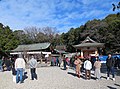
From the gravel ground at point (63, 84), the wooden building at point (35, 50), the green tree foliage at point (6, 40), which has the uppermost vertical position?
the green tree foliage at point (6, 40)

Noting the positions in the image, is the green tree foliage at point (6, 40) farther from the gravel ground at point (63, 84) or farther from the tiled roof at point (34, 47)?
the gravel ground at point (63, 84)

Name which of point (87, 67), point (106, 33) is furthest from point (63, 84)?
point (106, 33)

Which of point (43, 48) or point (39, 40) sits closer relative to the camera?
point (43, 48)

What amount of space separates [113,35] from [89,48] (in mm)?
6781

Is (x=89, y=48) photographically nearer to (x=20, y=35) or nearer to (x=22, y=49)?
(x=22, y=49)

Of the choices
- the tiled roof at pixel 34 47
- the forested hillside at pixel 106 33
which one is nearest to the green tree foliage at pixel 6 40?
the tiled roof at pixel 34 47

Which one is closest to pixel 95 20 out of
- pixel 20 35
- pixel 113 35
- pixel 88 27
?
pixel 88 27

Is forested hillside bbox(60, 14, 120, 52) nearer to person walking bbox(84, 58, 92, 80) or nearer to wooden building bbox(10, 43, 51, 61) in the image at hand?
wooden building bbox(10, 43, 51, 61)

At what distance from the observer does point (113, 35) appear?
49594mm

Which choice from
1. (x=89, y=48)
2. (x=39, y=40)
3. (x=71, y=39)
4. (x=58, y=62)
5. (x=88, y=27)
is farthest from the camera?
(x=39, y=40)

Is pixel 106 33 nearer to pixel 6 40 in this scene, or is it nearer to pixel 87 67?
pixel 6 40

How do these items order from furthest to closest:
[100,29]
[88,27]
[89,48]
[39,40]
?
1. [39,40]
2. [88,27]
3. [100,29]
4. [89,48]

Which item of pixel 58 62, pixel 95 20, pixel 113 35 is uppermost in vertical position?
pixel 95 20

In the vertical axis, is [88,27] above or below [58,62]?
above
